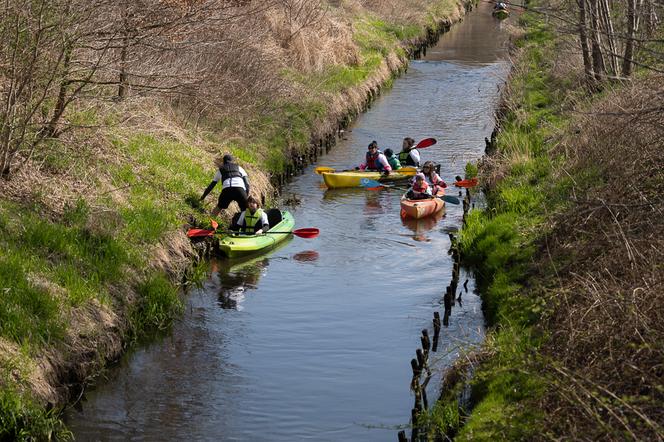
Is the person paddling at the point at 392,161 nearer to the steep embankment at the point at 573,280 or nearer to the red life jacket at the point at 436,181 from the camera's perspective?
the red life jacket at the point at 436,181

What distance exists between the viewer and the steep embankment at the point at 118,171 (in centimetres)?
1131

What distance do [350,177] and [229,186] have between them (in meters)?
4.83

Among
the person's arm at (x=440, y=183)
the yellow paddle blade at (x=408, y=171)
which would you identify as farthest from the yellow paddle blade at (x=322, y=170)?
the person's arm at (x=440, y=183)

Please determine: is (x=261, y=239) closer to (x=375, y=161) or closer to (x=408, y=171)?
(x=375, y=161)

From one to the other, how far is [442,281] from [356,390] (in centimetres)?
437

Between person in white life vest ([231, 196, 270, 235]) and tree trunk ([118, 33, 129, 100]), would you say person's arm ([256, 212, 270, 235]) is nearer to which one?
person in white life vest ([231, 196, 270, 235])

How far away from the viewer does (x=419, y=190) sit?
19828mm

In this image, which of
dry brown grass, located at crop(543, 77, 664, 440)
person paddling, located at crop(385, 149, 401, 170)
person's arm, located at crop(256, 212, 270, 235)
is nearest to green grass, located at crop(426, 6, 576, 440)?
dry brown grass, located at crop(543, 77, 664, 440)

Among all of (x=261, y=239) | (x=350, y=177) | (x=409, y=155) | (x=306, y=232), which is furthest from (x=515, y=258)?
(x=409, y=155)

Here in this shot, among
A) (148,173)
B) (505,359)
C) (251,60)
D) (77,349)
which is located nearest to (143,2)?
(148,173)

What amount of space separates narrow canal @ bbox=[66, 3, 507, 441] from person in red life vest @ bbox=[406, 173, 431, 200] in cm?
50

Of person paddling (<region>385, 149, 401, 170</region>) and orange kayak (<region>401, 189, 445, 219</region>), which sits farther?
person paddling (<region>385, 149, 401, 170</region>)

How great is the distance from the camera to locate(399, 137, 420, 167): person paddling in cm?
2270

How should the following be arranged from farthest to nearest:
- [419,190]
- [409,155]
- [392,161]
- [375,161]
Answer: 1. [409,155]
2. [392,161]
3. [375,161]
4. [419,190]
